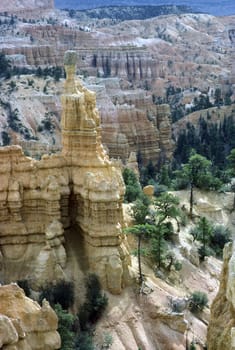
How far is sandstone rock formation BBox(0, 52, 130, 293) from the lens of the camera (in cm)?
2753

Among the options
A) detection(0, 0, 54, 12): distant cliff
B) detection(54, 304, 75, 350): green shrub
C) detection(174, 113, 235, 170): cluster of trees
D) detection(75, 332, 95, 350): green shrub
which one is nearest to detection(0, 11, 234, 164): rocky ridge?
detection(174, 113, 235, 170): cluster of trees

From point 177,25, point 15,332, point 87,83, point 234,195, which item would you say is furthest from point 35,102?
point 177,25

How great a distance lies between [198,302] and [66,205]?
7.76 metres

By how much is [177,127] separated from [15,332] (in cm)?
8061

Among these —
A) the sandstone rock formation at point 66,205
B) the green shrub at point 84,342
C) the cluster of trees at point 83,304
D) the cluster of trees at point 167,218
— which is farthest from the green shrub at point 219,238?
the green shrub at point 84,342

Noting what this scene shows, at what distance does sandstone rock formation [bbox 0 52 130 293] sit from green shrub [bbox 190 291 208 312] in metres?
3.71

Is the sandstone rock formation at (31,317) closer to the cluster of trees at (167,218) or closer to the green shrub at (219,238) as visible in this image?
the cluster of trees at (167,218)

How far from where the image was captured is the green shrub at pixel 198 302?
29.6 m

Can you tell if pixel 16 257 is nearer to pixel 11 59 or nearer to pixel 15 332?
pixel 15 332

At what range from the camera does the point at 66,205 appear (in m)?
28.8

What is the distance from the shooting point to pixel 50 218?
28203mm

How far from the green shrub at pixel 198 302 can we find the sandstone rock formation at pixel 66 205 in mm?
3712

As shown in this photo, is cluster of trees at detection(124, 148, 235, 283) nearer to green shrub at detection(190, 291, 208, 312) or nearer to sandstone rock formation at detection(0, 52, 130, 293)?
sandstone rock formation at detection(0, 52, 130, 293)

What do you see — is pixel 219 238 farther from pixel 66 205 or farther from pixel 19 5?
pixel 19 5
